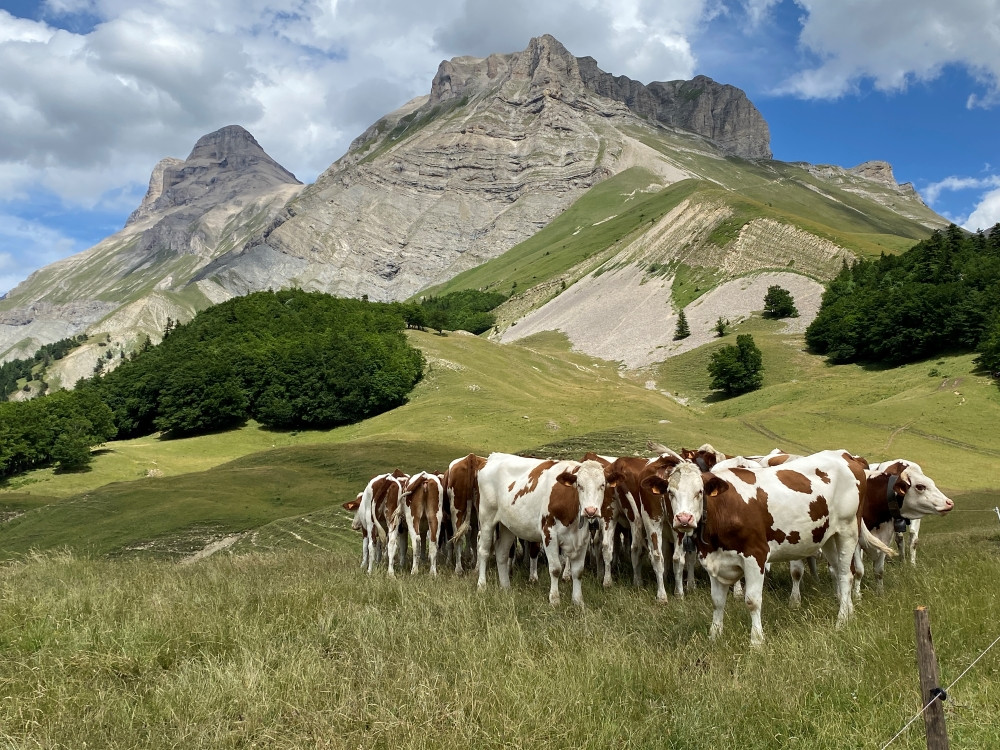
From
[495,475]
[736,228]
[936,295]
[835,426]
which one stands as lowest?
[835,426]

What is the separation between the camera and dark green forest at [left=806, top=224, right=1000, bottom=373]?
72250 millimetres

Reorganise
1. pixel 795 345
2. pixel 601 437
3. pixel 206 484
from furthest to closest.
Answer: pixel 795 345
pixel 601 437
pixel 206 484

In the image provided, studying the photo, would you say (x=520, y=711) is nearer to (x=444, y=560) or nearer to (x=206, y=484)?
(x=444, y=560)

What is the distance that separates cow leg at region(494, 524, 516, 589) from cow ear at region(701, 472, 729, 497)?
19.8 ft

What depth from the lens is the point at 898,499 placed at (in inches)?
577

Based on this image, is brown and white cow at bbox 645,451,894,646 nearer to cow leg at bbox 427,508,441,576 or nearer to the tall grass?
the tall grass

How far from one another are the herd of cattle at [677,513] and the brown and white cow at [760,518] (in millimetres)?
19

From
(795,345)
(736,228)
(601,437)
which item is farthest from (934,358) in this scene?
(736,228)

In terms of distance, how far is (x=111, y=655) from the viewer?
8.12 metres

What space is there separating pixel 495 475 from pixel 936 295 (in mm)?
81625

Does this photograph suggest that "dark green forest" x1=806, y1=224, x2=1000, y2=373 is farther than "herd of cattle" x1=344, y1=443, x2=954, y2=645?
Yes

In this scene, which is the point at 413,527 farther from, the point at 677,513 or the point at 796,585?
the point at 796,585

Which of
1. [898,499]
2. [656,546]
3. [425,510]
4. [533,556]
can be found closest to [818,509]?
[656,546]

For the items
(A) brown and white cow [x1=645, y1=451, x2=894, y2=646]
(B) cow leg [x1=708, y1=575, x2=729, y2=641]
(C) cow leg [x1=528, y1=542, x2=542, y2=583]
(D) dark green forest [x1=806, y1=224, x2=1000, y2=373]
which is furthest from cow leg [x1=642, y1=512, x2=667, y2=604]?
(D) dark green forest [x1=806, y1=224, x2=1000, y2=373]
